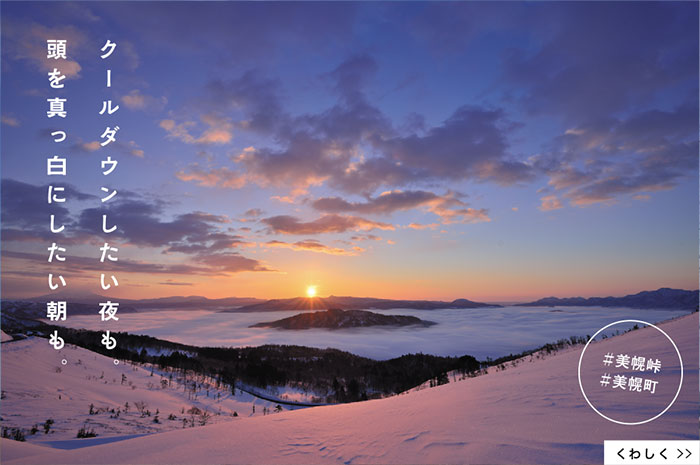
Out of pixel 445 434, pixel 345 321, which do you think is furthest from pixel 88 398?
pixel 345 321

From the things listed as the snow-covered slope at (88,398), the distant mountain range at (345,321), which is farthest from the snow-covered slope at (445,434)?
the distant mountain range at (345,321)

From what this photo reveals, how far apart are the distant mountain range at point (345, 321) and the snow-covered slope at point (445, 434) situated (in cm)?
17979

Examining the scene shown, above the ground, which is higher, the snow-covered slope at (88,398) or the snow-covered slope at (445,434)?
the snow-covered slope at (445,434)

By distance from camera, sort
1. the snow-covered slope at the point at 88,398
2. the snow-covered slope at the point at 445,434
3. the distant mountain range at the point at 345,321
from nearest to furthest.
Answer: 1. the snow-covered slope at the point at 445,434
2. the snow-covered slope at the point at 88,398
3. the distant mountain range at the point at 345,321

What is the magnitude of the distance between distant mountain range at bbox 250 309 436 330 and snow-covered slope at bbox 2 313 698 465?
180 meters

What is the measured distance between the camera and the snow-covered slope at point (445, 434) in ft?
11.5

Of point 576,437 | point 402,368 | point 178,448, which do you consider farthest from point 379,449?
point 402,368

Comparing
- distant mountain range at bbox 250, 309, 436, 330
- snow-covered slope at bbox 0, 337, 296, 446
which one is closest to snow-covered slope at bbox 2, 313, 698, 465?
snow-covered slope at bbox 0, 337, 296, 446

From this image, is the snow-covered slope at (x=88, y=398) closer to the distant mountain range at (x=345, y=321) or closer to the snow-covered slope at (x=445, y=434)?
the snow-covered slope at (x=445, y=434)

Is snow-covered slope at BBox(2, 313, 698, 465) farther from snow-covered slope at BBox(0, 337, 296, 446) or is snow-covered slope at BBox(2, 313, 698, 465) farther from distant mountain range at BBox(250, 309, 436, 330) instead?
distant mountain range at BBox(250, 309, 436, 330)

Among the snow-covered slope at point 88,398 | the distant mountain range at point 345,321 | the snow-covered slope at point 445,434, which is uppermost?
the snow-covered slope at point 445,434

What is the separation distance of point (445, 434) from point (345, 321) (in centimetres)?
18976

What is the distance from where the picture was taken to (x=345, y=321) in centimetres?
18750

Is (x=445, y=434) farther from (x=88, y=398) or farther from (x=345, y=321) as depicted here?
(x=345, y=321)
